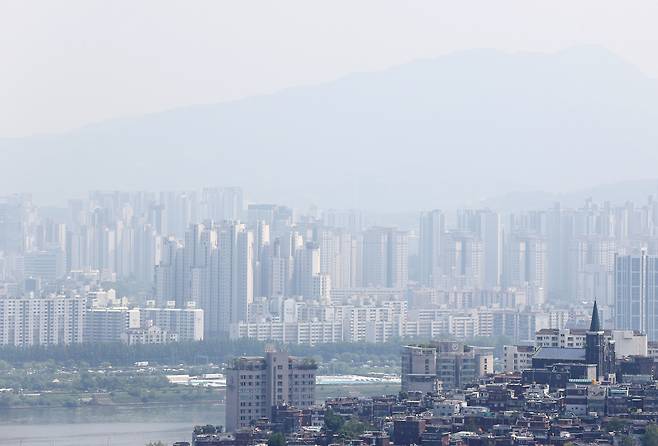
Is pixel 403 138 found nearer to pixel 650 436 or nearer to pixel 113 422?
pixel 113 422

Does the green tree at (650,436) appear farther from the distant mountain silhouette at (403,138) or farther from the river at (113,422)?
the distant mountain silhouette at (403,138)

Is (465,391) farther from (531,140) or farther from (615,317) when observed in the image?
(531,140)

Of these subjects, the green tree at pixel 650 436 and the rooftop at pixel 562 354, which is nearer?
the green tree at pixel 650 436

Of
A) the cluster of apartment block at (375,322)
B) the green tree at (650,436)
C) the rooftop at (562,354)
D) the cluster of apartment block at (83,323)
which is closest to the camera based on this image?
the green tree at (650,436)

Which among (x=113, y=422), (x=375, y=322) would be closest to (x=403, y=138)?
(x=375, y=322)

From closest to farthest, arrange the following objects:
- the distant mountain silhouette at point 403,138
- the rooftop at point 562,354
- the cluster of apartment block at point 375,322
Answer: the rooftop at point 562,354
the cluster of apartment block at point 375,322
the distant mountain silhouette at point 403,138

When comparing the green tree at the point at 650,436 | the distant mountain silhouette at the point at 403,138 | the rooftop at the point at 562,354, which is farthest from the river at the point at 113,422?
the distant mountain silhouette at the point at 403,138
